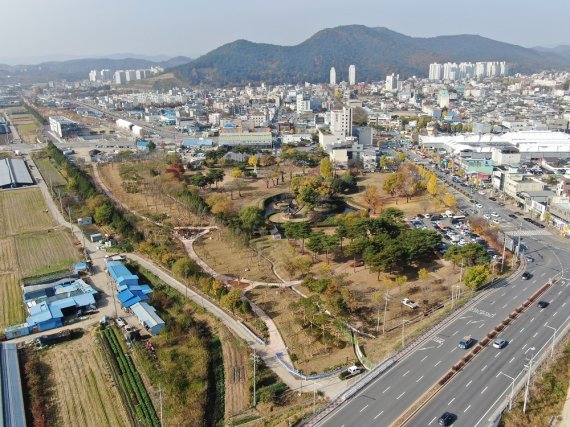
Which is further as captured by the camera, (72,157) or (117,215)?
(72,157)

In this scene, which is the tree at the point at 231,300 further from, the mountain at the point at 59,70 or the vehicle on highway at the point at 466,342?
the mountain at the point at 59,70

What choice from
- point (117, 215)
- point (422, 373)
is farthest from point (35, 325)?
Answer: point (422, 373)

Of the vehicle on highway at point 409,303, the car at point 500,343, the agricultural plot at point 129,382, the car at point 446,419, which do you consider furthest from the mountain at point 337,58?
the car at point 446,419

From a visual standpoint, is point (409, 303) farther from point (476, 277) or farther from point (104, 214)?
point (104, 214)

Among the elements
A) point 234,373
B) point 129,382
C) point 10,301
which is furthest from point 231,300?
point 10,301

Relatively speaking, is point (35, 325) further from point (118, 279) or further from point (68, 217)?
point (68, 217)
